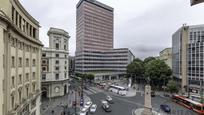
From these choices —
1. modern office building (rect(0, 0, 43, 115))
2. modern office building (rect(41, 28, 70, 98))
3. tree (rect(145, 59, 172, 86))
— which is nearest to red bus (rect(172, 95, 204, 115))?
tree (rect(145, 59, 172, 86))

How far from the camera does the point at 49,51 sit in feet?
172

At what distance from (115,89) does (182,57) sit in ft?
97.5

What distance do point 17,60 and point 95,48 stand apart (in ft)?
293

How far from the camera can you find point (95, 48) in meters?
111

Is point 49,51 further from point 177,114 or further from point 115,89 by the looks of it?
point 177,114

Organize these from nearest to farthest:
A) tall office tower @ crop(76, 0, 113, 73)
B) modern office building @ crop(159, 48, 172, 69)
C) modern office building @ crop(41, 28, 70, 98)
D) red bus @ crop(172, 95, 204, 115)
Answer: red bus @ crop(172, 95, 204, 115) < modern office building @ crop(41, 28, 70, 98) < modern office building @ crop(159, 48, 172, 69) < tall office tower @ crop(76, 0, 113, 73)

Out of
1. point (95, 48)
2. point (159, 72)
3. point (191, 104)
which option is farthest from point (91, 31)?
point (191, 104)

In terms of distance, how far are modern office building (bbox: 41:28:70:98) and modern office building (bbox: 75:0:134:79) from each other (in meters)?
44.5

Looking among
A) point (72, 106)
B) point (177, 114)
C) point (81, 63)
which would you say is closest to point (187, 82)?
point (177, 114)

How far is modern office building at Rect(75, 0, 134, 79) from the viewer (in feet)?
343

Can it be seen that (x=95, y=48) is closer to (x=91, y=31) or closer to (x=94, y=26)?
(x=91, y=31)

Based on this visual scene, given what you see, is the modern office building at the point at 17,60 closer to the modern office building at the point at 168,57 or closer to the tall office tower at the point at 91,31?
the tall office tower at the point at 91,31

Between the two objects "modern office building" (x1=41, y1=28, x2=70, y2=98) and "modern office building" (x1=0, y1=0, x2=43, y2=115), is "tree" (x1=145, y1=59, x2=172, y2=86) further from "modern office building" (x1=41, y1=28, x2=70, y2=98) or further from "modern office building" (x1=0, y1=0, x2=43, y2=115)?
"modern office building" (x1=0, y1=0, x2=43, y2=115)

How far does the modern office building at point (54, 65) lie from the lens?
5188 cm
